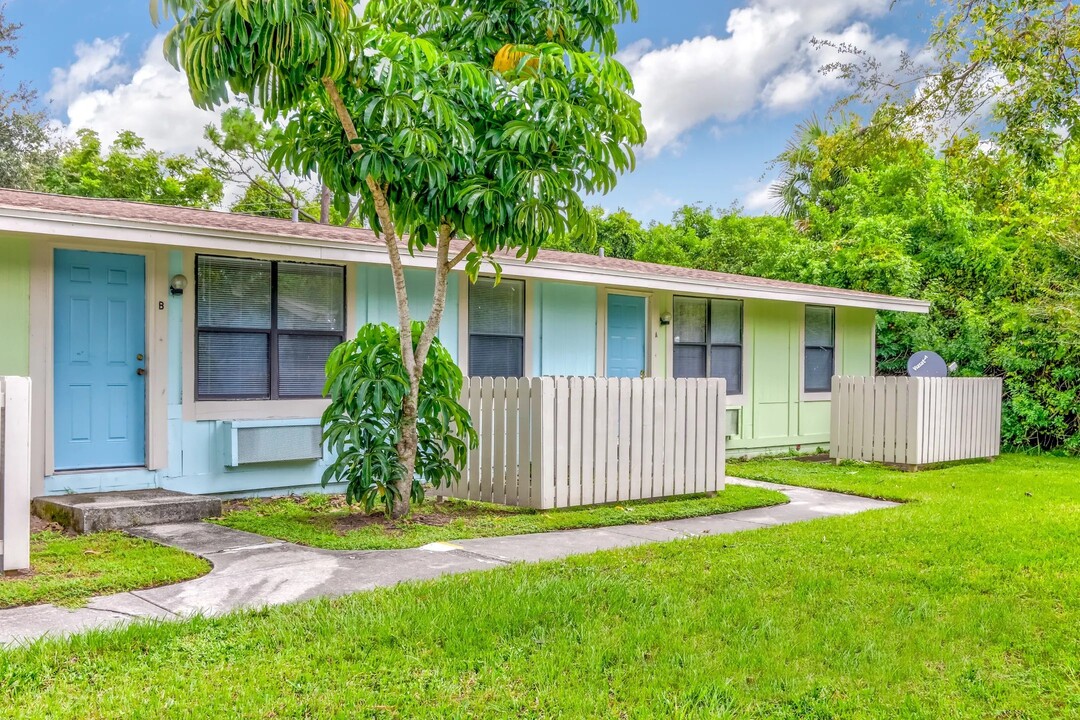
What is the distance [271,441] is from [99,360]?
1526mm

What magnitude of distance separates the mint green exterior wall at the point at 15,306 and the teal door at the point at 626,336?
6.20 metres

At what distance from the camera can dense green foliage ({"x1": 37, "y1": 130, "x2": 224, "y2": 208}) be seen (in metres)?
21.3

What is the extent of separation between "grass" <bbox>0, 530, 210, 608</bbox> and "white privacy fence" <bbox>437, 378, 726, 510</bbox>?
2834 millimetres

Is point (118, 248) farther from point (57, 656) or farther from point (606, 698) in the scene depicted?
point (606, 698)

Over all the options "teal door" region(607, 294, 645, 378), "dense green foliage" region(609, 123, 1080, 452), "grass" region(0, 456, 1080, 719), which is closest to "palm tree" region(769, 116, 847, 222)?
"dense green foliage" region(609, 123, 1080, 452)

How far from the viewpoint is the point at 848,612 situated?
4.16 meters

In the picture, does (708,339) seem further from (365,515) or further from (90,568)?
(90,568)

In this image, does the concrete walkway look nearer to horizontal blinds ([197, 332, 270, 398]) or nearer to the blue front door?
the blue front door

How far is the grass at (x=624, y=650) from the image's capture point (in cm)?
302

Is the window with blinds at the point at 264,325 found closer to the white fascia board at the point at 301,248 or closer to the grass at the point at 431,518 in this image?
the white fascia board at the point at 301,248

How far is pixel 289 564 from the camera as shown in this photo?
197 inches

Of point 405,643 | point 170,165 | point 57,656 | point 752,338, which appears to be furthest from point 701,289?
point 170,165

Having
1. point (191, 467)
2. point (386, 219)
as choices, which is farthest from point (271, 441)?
point (386, 219)

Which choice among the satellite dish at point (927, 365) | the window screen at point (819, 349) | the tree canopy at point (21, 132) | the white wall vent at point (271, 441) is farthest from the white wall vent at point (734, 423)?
the tree canopy at point (21, 132)
